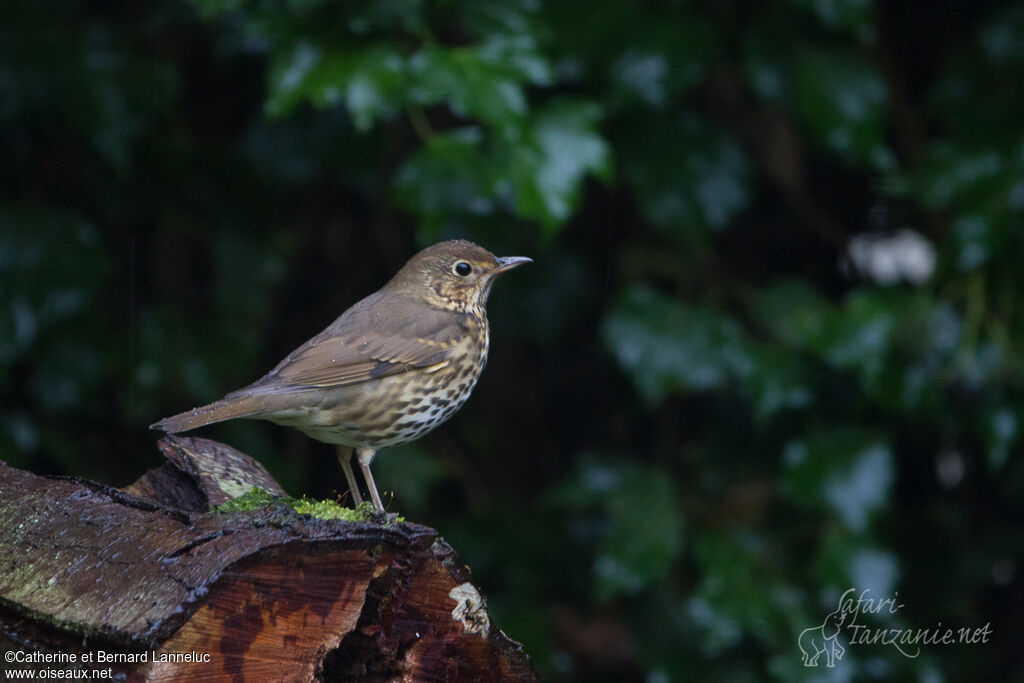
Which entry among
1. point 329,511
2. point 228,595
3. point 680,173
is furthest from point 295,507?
point 680,173

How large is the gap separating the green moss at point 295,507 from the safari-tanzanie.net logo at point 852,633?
1.70 m

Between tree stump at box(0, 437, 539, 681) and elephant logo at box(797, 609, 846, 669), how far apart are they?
1558 millimetres

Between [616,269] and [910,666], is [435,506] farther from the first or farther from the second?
[910,666]

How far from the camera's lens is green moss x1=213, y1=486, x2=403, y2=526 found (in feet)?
6.82

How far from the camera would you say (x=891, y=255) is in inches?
161

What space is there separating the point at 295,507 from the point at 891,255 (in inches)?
107

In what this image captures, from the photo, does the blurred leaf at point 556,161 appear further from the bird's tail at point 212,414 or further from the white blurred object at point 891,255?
the white blurred object at point 891,255

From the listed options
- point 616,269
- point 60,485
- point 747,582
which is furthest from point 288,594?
point 616,269

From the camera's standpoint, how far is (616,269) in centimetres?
398

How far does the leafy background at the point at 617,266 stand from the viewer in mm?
3227

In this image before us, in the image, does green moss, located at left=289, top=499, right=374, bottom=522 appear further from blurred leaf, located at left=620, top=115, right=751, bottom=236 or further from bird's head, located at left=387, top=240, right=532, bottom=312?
blurred leaf, located at left=620, top=115, right=751, bottom=236

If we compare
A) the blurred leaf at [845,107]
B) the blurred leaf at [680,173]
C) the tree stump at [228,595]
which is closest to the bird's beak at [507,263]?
the blurred leaf at [680,173]

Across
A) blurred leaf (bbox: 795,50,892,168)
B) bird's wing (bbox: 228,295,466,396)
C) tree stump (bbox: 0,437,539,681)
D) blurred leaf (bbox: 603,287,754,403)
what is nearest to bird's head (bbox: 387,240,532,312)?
bird's wing (bbox: 228,295,466,396)

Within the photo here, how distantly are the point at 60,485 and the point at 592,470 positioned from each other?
202cm
